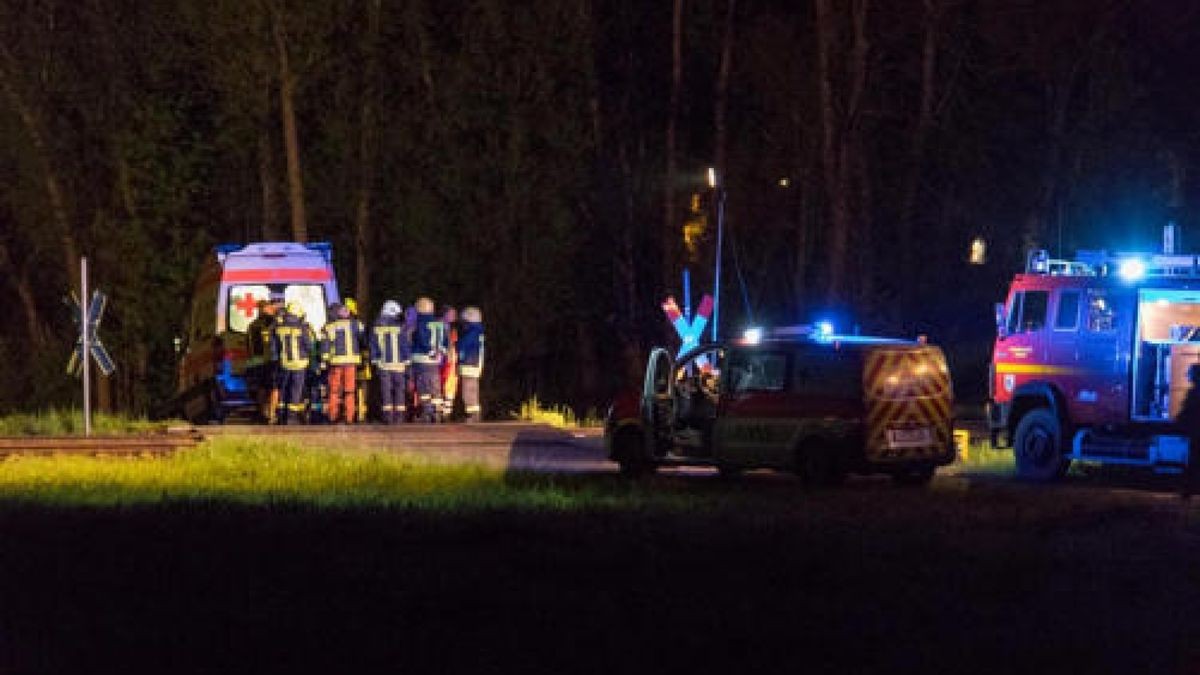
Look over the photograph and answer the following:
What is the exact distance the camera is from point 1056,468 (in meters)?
23.3

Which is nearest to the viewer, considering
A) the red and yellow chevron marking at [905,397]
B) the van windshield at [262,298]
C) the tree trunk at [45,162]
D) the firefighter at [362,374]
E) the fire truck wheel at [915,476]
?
the red and yellow chevron marking at [905,397]

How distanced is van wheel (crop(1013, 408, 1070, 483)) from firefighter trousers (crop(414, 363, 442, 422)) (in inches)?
325

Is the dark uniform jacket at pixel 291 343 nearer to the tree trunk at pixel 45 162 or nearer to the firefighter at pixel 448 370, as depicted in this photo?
the firefighter at pixel 448 370

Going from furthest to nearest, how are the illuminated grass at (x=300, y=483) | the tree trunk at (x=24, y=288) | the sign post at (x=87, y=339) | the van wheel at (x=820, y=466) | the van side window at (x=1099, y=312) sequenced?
the tree trunk at (x=24, y=288), the sign post at (x=87, y=339), the van side window at (x=1099, y=312), the van wheel at (x=820, y=466), the illuminated grass at (x=300, y=483)

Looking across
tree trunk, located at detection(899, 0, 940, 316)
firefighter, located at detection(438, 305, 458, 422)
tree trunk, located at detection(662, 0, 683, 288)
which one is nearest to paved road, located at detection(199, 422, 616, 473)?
firefighter, located at detection(438, 305, 458, 422)

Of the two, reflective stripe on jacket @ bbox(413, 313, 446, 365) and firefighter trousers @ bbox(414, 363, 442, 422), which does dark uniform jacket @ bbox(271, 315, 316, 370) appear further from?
firefighter trousers @ bbox(414, 363, 442, 422)

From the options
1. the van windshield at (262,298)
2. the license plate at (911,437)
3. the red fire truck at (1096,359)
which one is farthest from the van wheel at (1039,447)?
the van windshield at (262,298)

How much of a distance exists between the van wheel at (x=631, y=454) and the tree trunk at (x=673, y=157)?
2524cm

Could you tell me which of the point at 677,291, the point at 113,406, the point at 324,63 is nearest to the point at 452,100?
the point at 324,63

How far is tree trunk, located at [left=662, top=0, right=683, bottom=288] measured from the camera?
1923 inches

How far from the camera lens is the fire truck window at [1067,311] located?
74.8 feet

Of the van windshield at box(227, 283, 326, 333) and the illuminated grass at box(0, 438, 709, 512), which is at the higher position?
A: the van windshield at box(227, 283, 326, 333)

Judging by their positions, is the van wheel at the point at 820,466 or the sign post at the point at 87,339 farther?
the sign post at the point at 87,339

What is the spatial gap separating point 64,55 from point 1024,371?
2913 centimetres
